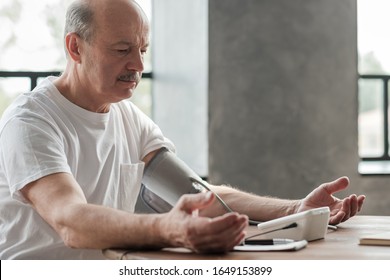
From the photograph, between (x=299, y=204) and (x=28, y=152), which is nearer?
(x=28, y=152)

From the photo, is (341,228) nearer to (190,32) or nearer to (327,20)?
(190,32)

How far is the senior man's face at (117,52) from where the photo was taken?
7.38ft

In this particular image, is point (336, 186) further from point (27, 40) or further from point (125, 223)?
point (27, 40)

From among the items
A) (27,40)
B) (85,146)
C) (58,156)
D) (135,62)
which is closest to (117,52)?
(135,62)

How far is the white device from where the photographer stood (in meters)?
1.87

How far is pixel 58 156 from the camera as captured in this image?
79.4 inches

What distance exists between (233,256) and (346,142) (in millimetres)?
3627

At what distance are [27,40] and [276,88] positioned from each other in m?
1.53

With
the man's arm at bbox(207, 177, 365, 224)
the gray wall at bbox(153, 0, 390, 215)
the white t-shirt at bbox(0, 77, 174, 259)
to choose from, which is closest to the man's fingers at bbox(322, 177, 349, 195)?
the man's arm at bbox(207, 177, 365, 224)

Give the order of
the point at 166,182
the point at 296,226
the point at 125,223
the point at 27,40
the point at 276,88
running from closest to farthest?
the point at 125,223
the point at 296,226
the point at 166,182
the point at 27,40
the point at 276,88

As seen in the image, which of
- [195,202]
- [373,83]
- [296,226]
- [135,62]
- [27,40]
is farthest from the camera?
[373,83]

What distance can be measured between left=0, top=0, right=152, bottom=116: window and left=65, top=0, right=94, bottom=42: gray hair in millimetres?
2502

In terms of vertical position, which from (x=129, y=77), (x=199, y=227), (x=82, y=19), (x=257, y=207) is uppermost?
(x=82, y=19)

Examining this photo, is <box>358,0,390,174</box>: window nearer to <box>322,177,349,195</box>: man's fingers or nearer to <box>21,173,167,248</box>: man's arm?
<box>322,177,349,195</box>: man's fingers
